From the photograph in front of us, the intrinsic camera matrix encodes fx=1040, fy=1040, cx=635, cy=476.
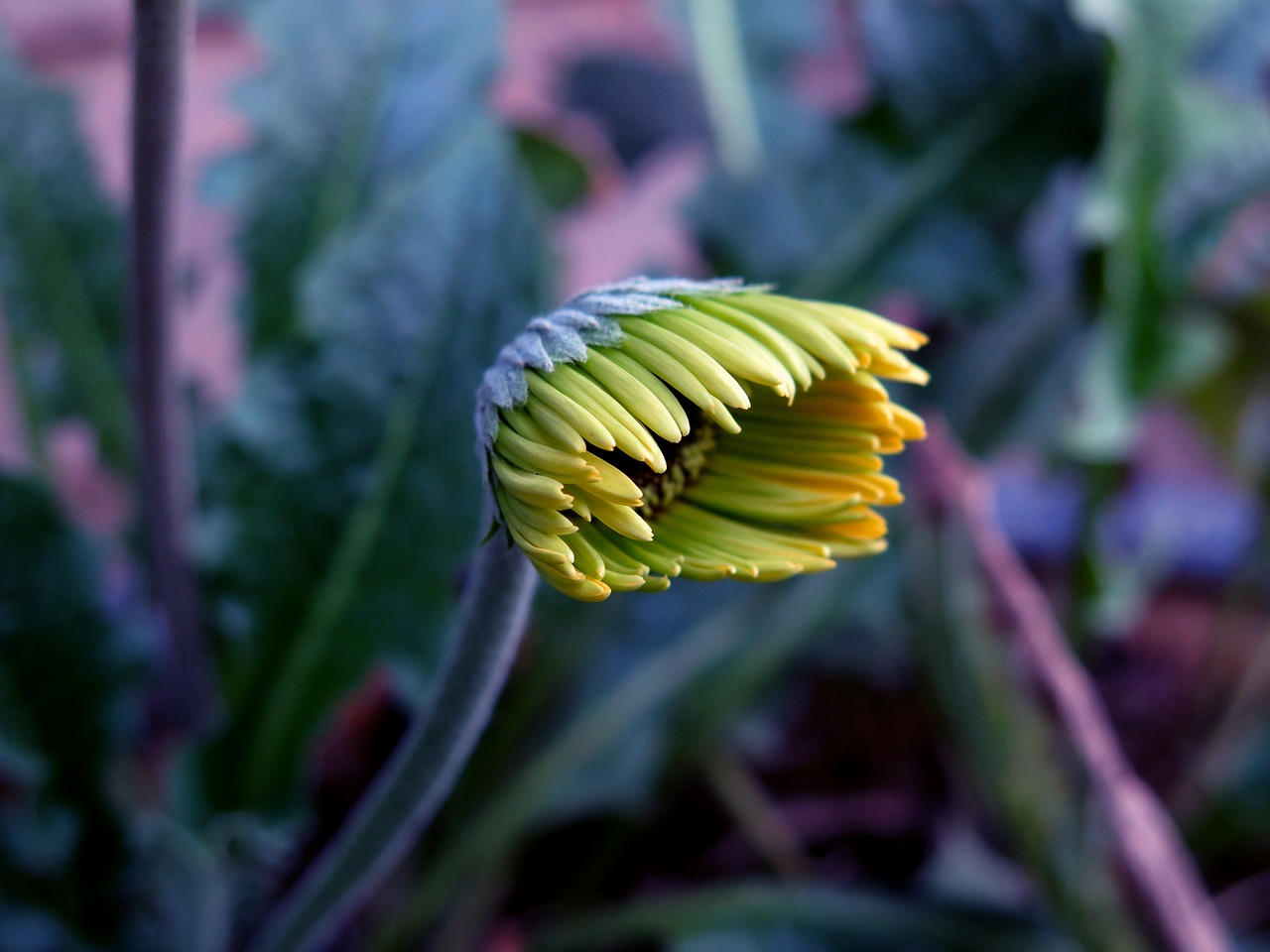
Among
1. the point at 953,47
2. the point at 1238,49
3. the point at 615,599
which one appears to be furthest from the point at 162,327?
the point at 1238,49

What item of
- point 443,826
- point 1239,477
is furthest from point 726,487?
point 1239,477

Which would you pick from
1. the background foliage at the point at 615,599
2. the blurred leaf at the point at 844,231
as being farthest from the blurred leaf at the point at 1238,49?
the blurred leaf at the point at 844,231

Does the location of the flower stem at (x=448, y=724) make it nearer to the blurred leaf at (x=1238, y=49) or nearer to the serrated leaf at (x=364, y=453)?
the serrated leaf at (x=364, y=453)

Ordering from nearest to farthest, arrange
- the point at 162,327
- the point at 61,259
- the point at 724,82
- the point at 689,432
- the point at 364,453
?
the point at 689,432, the point at 162,327, the point at 364,453, the point at 61,259, the point at 724,82

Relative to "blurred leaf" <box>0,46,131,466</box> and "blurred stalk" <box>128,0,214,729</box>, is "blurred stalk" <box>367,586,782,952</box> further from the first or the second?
"blurred leaf" <box>0,46,131,466</box>

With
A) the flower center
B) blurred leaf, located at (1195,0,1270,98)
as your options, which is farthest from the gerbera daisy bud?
blurred leaf, located at (1195,0,1270,98)

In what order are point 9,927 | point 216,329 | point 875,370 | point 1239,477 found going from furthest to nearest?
point 216,329
point 1239,477
point 9,927
point 875,370

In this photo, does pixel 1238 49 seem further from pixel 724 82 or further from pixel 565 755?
pixel 565 755

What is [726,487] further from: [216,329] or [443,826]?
[216,329]
